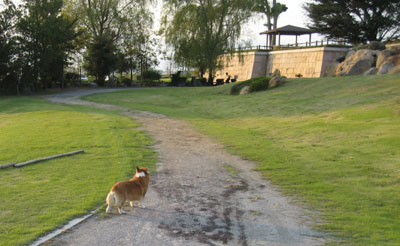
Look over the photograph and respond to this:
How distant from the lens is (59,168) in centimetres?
948

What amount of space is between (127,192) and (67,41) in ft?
127

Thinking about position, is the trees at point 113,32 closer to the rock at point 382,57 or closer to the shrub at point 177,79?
the shrub at point 177,79

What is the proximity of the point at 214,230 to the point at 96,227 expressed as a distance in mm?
1844

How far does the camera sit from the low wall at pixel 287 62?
4406 centimetres

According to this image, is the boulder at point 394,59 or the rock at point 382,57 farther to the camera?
the rock at point 382,57

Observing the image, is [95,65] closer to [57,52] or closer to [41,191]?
[57,52]

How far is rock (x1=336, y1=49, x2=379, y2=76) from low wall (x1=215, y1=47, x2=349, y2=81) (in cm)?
660

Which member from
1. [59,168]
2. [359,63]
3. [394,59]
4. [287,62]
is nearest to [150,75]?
[287,62]

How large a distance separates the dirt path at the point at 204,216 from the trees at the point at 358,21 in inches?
1619

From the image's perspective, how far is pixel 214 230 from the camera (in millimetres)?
5828

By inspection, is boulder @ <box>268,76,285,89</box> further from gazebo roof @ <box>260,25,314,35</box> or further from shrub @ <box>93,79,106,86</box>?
shrub @ <box>93,79,106,86</box>

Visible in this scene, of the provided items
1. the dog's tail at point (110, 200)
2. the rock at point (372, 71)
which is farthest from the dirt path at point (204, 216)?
the rock at point (372, 71)

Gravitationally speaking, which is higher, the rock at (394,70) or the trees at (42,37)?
Answer: the trees at (42,37)

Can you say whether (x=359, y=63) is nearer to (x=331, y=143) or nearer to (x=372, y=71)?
(x=372, y=71)
